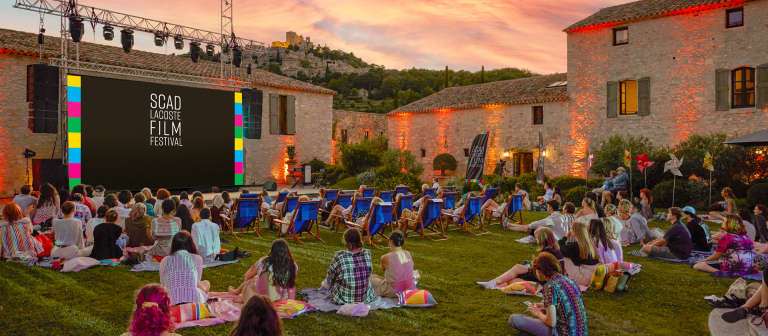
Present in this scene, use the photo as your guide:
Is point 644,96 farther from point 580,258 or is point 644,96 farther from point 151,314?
point 151,314

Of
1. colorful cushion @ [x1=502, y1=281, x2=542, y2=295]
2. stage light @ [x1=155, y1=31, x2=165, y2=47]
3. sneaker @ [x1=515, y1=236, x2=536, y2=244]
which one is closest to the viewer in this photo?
colorful cushion @ [x1=502, y1=281, x2=542, y2=295]

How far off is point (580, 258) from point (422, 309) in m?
1.99

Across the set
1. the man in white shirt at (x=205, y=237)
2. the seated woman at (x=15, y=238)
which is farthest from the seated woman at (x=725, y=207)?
the seated woman at (x=15, y=238)

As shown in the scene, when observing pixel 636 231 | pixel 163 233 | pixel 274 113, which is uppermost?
pixel 274 113

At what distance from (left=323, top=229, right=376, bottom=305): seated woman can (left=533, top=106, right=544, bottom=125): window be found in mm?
20300

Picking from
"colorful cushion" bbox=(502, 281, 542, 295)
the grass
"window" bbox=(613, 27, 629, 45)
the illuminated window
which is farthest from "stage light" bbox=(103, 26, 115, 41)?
the illuminated window

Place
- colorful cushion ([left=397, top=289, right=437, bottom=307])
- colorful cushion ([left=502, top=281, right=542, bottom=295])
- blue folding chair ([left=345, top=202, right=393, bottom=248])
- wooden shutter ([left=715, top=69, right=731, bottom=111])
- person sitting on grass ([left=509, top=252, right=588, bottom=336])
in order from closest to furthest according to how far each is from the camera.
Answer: person sitting on grass ([left=509, top=252, right=588, bottom=336]), colorful cushion ([left=397, top=289, right=437, bottom=307]), colorful cushion ([left=502, top=281, right=542, bottom=295]), blue folding chair ([left=345, top=202, right=393, bottom=248]), wooden shutter ([left=715, top=69, right=731, bottom=111])

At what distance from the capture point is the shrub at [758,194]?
12969mm

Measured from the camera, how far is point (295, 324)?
4348mm

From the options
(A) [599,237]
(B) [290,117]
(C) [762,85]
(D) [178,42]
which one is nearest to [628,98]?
(C) [762,85]

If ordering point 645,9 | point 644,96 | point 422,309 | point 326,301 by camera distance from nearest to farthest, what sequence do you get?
point 422,309
point 326,301
point 644,96
point 645,9

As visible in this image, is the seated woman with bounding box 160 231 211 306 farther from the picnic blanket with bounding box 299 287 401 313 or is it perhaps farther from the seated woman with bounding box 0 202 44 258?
the seated woman with bounding box 0 202 44 258

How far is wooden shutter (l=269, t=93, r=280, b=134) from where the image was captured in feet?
76.9

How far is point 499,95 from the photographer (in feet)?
84.6
